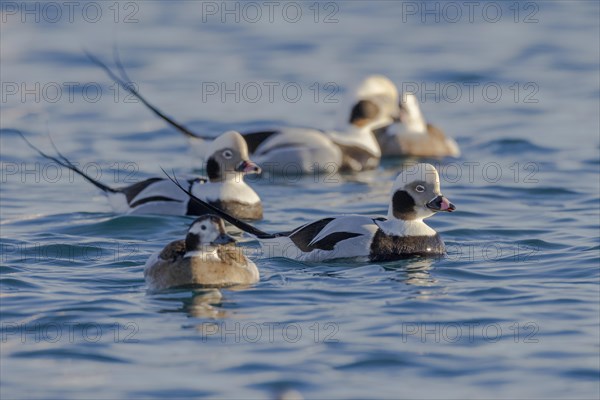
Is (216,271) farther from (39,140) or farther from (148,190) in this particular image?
(39,140)

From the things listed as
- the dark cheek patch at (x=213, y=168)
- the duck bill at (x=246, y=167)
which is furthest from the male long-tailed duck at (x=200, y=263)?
the dark cheek patch at (x=213, y=168)

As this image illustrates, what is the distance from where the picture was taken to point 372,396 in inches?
307

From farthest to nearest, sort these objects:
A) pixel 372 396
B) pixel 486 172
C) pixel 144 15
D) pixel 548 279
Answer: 1. pixel 144 15
2. pixel 486 172
3. pixel 548 279
4. pixel 372 396

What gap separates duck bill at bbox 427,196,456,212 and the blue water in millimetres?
392

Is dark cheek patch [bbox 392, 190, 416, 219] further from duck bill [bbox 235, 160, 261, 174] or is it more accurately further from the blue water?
duck bill [bbox 235, 160, 261, 174]

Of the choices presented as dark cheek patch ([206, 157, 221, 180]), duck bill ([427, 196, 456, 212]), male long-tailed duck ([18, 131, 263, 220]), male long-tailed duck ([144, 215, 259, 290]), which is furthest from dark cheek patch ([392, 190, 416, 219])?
dark cheek patch ([206, 157, 221, 180])

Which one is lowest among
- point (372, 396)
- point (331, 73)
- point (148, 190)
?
point (372, 396)

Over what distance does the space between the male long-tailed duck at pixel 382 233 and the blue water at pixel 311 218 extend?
14 cm

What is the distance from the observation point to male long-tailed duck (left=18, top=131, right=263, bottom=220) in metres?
12.9

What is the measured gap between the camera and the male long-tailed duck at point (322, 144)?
51.1ft

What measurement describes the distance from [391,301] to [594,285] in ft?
5.07

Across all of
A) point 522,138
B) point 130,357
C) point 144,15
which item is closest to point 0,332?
point 130,357

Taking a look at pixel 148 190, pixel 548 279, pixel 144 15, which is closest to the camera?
pixel 548 279

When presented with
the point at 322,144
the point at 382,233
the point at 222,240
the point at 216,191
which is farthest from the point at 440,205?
the point at 322,144
